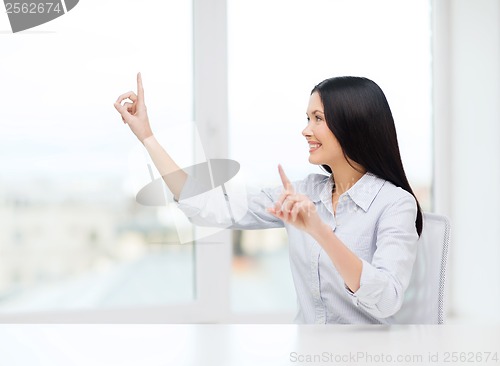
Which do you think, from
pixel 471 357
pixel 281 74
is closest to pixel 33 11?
pixel 281 74

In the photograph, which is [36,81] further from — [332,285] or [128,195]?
[332,285]

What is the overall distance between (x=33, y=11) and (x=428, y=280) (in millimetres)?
2162

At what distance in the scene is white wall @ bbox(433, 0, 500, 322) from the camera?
2738 millimetres

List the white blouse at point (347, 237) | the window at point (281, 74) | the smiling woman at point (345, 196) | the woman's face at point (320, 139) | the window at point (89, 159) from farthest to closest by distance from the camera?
the window at point (281, 74)
the window at point (89, 159)
the woman's face at point (320, 139)
the smiling woman at point (345, 196)
the white blouse at point (347, 237)

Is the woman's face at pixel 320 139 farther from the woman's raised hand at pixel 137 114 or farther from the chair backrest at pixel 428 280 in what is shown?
the woman's raised hand at pixel 137 114

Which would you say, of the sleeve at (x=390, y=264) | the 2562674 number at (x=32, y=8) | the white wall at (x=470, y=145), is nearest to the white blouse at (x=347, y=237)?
the sleeve at (x=390, y=264)

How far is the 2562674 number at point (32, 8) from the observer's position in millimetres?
2682

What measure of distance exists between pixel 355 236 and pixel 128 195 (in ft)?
4.89

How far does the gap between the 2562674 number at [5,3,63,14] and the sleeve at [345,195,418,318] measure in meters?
1.97

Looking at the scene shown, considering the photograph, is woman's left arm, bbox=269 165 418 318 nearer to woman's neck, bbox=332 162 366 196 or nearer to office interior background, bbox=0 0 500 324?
woman's neck, bbox=332 162 366 196

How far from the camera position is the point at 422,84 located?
3037 mm


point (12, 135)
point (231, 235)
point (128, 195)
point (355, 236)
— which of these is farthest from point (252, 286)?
point (355, 236)

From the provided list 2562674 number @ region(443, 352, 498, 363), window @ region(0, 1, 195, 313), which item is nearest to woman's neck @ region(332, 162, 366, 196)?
2562674 number @ region(443, 352, 498, 363)

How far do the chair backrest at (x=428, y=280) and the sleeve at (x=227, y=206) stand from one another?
43 centimetres
